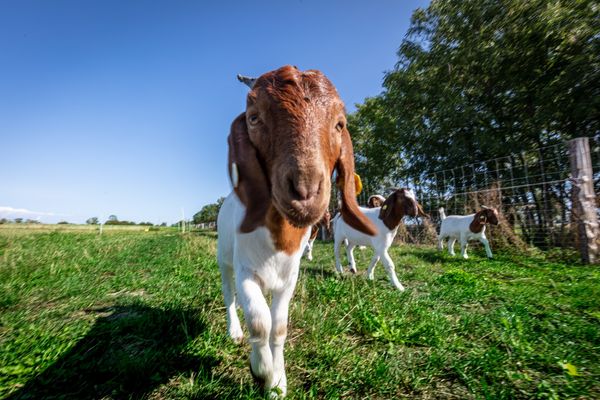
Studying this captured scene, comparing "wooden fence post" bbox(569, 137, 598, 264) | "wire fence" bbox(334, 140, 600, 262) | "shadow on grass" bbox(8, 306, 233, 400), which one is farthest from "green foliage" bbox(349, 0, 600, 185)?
"shadow on grass" bbox(8, 306, 233, 400)

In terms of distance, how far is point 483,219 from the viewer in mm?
8344

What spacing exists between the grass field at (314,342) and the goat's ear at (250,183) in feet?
3.66

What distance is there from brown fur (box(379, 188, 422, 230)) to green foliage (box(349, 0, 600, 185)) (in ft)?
34.5

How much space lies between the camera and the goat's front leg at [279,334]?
186 cm

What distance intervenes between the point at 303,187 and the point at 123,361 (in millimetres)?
2030

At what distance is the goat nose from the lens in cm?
123

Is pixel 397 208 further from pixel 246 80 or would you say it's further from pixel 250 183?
pixel 250 183

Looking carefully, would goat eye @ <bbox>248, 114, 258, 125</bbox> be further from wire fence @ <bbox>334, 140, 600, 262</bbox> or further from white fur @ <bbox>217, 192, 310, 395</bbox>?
wire fence @ <bbox>334, 140, 600, 262</bbox>

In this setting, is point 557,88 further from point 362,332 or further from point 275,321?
point 275,321

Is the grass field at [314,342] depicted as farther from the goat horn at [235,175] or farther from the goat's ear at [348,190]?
the goat horn at [235,175]

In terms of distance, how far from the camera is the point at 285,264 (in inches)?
73.6

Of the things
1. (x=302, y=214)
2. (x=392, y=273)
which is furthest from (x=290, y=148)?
(x=392, y=273)

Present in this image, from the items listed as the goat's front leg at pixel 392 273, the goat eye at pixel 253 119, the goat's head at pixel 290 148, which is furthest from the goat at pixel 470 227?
the goat eye at pixel 253 119

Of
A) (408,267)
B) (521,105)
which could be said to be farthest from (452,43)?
(408,267)
